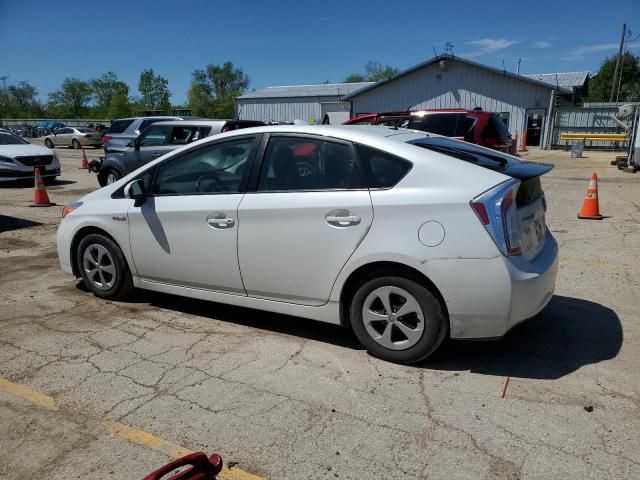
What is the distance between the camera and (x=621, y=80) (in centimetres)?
6047

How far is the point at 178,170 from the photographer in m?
4.42

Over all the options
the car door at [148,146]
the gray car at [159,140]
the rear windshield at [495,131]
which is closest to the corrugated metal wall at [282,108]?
the gray car at [159,140]

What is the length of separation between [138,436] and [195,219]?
6.07ft

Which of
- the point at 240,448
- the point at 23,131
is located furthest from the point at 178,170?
the point at 23,131

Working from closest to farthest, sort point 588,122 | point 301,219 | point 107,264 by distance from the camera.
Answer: point 301,219 < point 107,264 < point 588,122

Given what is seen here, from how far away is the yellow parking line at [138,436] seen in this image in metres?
2.51

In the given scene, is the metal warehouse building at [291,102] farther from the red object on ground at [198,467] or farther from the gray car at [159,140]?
the red object on ground at [198,467]

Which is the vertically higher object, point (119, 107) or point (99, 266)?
point (119, 107)

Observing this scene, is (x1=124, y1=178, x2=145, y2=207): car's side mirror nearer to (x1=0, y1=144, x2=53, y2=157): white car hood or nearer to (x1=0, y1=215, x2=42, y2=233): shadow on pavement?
(x1=0, y1=215, x2=42, y2=233): shadow on pavement

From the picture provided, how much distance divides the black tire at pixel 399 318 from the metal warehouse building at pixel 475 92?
2763 centimetres

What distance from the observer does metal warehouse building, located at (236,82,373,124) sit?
41119 millimetres

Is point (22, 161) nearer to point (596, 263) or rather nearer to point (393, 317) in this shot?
point (393, 317)

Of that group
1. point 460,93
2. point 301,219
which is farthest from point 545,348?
point 460,93

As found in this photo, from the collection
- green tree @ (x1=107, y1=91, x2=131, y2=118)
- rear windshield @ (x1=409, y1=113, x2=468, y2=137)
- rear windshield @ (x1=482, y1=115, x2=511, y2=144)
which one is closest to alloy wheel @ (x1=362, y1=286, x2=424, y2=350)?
rear windshield @ (x1=409, y1=113, x2=468, y2=137)
